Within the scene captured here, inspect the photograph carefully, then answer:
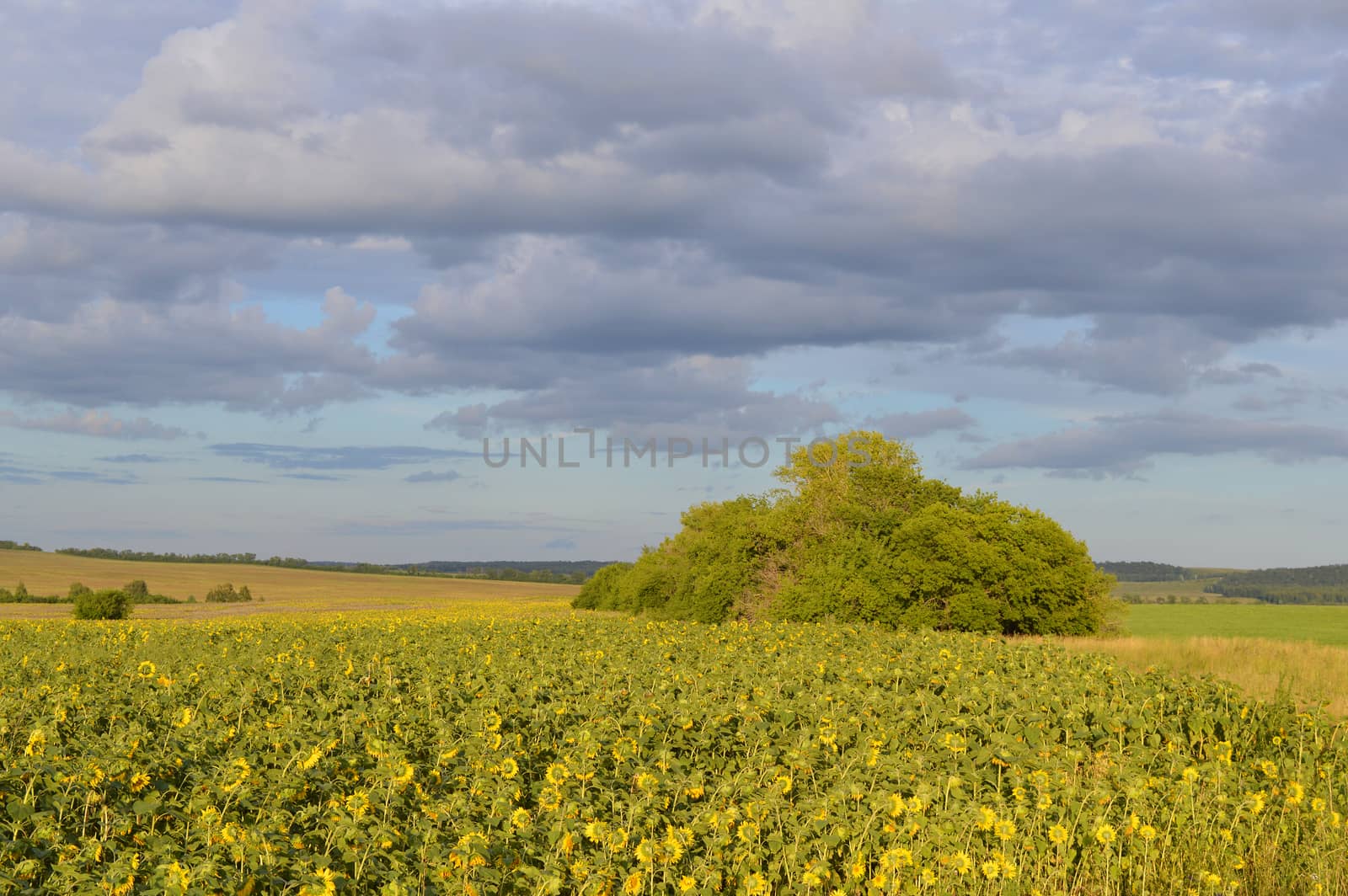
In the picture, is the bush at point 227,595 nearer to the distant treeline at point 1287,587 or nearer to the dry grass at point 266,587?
the dry grass at point 266,587

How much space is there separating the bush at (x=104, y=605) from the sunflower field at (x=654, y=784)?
37.4 m

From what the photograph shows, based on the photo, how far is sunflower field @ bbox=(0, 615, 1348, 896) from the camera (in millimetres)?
6508

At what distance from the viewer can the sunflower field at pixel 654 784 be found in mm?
6508

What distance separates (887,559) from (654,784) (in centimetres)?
3353

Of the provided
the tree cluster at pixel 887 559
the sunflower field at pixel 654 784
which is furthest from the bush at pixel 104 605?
the sunflower field at pixel 654 784

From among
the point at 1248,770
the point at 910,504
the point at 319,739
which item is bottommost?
the point at 1248,770

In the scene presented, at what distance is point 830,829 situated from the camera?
7.55 metres

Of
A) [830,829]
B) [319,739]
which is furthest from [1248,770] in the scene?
[319,739]

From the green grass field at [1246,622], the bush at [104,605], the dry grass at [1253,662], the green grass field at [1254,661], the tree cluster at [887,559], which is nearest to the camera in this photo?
the green grass field at [1254,661]

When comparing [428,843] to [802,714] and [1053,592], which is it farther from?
[1053,592]

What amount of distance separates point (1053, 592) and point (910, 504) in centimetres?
967

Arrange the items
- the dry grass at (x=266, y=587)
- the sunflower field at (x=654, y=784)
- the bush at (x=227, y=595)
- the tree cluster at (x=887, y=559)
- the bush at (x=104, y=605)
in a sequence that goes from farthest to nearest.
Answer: the bush at (x=227, y=595)
the dry grass at (x=266, y=587)
the bush at (x=104, y=605)
the tree cluster at (x=887, y=559)
the sunflower field at (x=654, y=784)

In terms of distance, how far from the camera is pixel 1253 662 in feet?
74.5

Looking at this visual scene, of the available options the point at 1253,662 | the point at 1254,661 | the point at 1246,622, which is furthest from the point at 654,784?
the point at 1246,622
